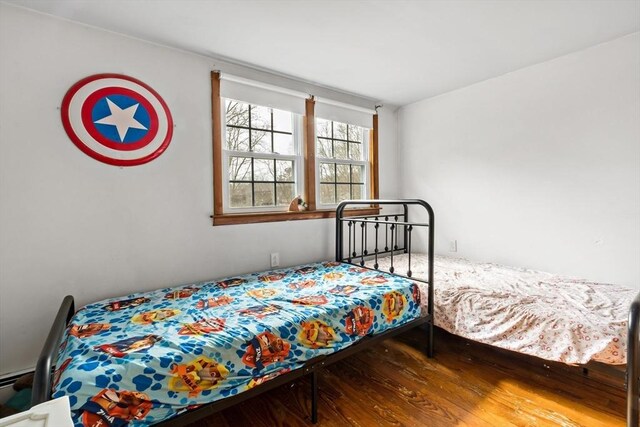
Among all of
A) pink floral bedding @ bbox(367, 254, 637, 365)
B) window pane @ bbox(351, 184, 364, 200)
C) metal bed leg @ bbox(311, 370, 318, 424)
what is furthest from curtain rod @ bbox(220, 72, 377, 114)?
metal bed leg @ bbox(311, 370, 318, 424)

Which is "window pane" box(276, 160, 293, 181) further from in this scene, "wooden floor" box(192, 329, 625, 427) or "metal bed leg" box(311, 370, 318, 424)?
"metal bed leg" box(311, 370, 318, 424)

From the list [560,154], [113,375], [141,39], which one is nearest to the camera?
[113,375]

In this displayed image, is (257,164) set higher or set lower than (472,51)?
lower

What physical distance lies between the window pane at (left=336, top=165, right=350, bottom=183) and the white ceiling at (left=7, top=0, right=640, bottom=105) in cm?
89

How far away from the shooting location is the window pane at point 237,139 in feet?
7.77

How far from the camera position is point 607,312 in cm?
166

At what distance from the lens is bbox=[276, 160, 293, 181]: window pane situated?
2611 millimetres

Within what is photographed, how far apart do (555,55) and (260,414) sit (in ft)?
10.2

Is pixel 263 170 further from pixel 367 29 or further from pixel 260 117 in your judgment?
pixel 367 29

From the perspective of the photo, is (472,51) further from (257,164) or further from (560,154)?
(257,164)

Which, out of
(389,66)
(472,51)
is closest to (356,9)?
(389,66)

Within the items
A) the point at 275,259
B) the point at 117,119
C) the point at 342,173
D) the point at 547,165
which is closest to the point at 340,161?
the point at 342,173

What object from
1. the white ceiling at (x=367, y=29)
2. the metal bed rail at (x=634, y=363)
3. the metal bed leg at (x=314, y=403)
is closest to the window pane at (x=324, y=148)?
the white ceiling at (x=367, y=29)

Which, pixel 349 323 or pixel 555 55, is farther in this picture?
pixel 555 55
